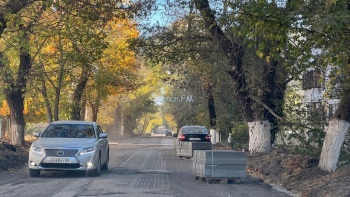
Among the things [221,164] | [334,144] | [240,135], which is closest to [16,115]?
[240,135]

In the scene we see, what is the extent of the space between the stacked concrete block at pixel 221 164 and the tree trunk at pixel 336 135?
233cm

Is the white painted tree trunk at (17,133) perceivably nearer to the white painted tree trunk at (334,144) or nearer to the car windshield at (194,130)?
the car windshield at (194,130)

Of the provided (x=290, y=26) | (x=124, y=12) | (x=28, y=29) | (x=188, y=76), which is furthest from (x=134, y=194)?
(x=188, y=76)

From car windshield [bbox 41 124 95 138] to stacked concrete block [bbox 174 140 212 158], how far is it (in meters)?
7.90

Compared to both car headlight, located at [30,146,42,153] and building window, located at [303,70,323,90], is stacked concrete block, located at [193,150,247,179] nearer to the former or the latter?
car headlight, located at [30,146,42,153]

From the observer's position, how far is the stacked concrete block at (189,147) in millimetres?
25291

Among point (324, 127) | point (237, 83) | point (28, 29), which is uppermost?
point (28, 29)

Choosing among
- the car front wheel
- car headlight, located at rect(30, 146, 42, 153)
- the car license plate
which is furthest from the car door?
the car front wheel

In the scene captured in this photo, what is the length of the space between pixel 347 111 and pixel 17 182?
9252mm

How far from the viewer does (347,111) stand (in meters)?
15.4

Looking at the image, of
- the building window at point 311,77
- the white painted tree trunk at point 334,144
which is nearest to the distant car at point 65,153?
the white painted tree trunk at point 334,144

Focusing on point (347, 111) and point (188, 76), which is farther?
point (188, 76)

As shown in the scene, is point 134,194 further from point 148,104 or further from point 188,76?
point 148,104

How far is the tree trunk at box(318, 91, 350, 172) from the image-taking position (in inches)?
608
